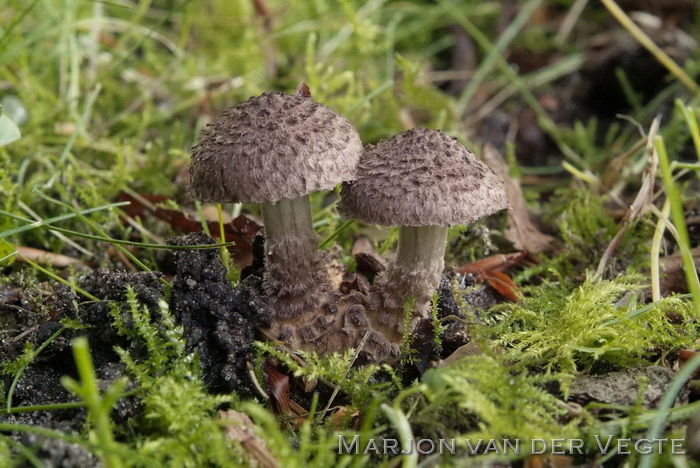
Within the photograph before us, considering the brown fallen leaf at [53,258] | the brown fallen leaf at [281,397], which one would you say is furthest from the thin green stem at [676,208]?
the brown fallen leaf at [53,258]

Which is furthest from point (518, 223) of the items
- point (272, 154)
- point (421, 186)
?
point (272, 154)

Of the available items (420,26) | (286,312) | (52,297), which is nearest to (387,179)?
(286,312)

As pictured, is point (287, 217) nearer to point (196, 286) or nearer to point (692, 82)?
point (196, 286)

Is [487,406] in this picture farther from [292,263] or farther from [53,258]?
[53,258]

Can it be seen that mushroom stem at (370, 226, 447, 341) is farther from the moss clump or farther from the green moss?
the green moss

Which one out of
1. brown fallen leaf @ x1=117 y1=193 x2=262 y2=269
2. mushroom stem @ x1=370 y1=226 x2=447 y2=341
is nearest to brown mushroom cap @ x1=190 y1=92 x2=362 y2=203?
mushroom stem @ x1=370 y1=226 x2=447 y2=341

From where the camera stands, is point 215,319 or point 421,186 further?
point 215,319

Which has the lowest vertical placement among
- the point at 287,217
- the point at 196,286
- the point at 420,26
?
the point at 196,286
